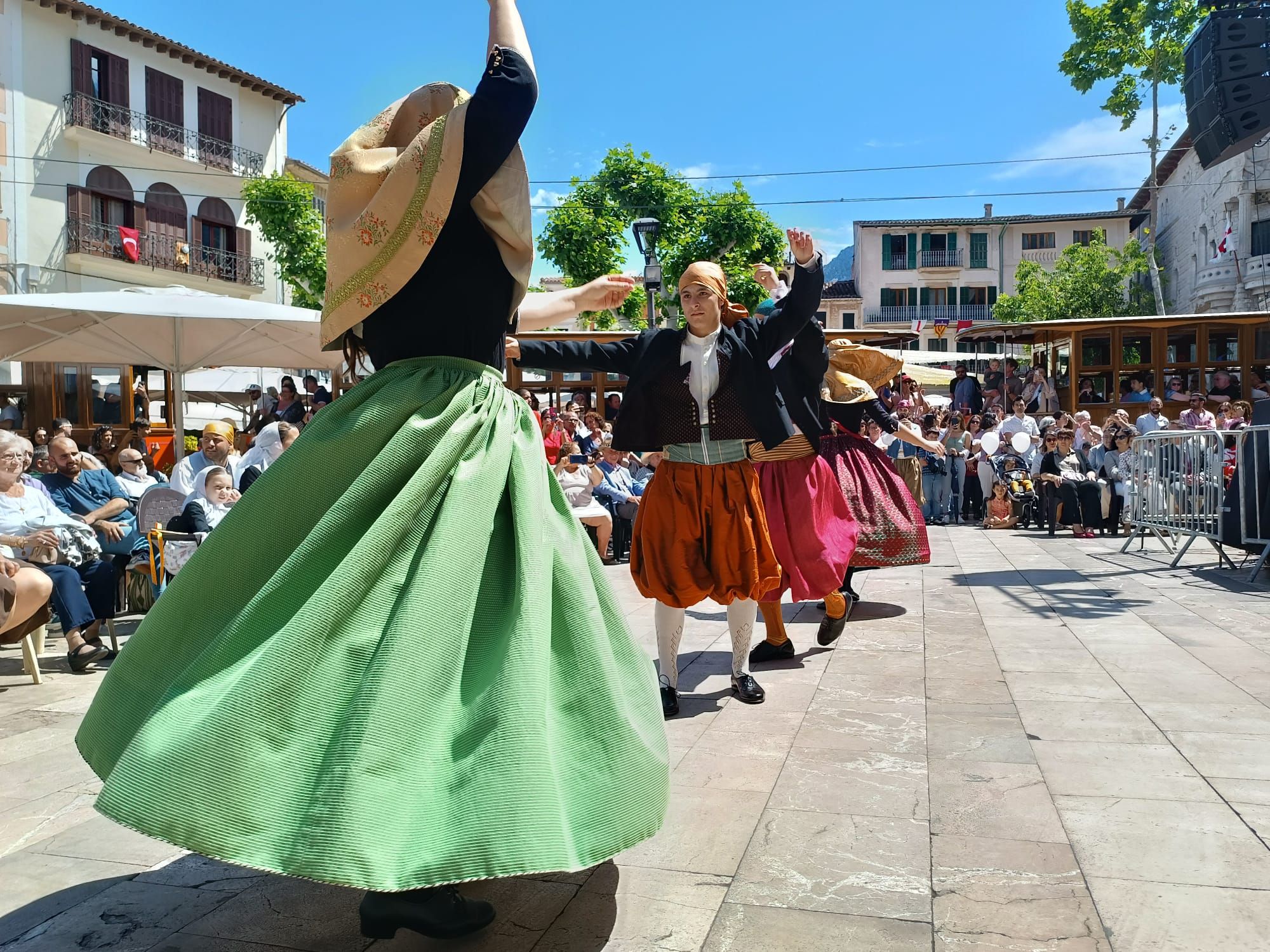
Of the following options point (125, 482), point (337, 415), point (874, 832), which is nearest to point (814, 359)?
point (874, 832)

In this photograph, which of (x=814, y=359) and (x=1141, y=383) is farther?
(x=1141, y=383)

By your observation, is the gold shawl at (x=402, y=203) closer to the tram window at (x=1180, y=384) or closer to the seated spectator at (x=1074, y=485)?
the seated spectator at (x=1074, y=485)

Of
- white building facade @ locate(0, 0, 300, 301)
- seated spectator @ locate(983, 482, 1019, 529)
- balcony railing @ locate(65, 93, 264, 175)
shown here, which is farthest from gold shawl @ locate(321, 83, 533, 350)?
balcony railing @ locate(65, 93, 264, 175)

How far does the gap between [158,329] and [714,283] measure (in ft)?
24.3

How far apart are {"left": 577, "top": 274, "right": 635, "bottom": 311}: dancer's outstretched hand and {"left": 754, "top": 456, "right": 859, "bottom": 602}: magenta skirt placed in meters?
2.22

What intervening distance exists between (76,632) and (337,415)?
419 centimetres

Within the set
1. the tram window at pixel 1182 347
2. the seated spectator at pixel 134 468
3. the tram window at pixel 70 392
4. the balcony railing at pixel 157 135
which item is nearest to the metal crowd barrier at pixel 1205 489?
the seated spectator at pixel 134 468

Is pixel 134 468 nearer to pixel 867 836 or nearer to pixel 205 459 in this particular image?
pixel 205 459

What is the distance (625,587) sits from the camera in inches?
335

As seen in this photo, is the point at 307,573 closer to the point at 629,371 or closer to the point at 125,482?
the point at 629,371

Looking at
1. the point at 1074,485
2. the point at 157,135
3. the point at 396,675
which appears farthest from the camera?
the point at 157,135

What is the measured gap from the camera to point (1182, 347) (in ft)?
64.3

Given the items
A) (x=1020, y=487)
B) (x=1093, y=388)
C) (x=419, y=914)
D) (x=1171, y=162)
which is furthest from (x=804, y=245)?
(x=1171, y=162)

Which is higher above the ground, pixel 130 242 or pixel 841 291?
pixel 841 291
